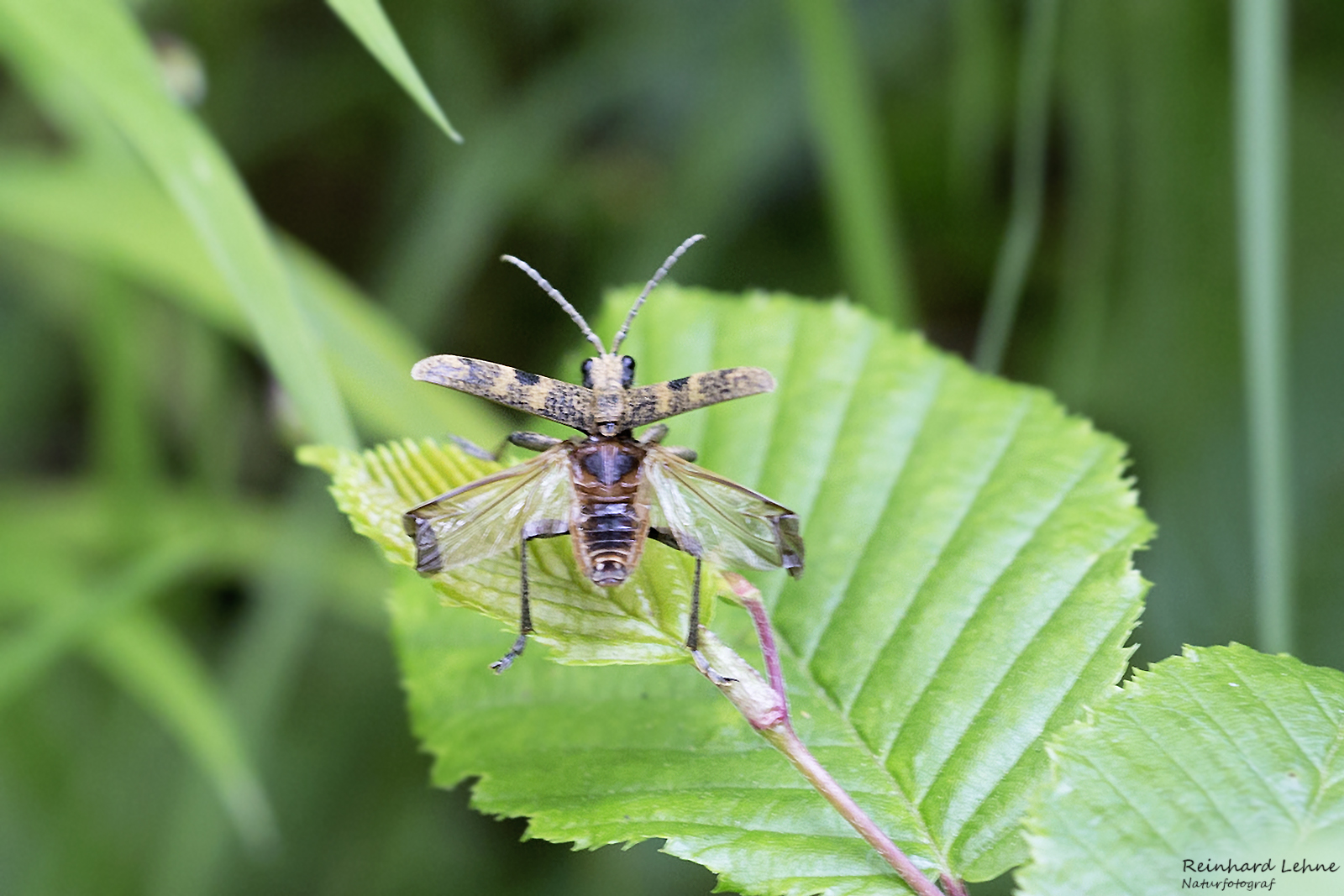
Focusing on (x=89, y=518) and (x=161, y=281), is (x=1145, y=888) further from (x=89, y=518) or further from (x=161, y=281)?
(x=89, y=518)

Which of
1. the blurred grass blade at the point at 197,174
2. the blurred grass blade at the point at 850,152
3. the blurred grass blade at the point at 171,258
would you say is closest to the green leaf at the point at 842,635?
the blurred grass blade at the point at 197,174

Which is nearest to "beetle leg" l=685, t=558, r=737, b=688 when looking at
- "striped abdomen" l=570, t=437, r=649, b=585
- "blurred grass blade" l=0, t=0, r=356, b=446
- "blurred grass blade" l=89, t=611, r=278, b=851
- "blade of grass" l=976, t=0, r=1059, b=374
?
"striped abdomen" l=570, t=437, r=649, b=585

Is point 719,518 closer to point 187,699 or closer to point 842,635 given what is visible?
point 842,635

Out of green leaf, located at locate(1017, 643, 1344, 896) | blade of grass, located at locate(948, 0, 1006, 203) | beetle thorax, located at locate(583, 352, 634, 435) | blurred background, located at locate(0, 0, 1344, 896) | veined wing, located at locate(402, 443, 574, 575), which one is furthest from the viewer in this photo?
blade of grass, located at locate(948, 0, 1006, 203)

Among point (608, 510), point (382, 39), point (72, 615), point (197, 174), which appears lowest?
point (72, 615)

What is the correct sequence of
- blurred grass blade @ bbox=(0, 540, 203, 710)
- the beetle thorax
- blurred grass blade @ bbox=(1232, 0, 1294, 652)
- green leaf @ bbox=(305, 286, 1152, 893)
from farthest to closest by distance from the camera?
blurred grass blade @ bbox=(0, 540, 203, 710) → blurred grass blade @ bbox=(1232, 0, 1294, 652) → the beetle thorax → green leaf @ bbox=(305, 286, 1152, 893)

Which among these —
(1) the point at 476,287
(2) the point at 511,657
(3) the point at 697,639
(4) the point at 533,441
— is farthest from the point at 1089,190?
(3) the point at 697,639

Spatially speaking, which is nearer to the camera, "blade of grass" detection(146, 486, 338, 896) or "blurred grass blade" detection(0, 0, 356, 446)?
"blurred grass blade" detection(0, 0, 356, 446)

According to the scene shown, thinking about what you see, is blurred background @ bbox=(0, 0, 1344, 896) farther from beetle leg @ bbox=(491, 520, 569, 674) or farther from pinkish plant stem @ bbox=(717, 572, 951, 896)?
pinkish plant stem @ bbox=(717, 572, 951, 896)
